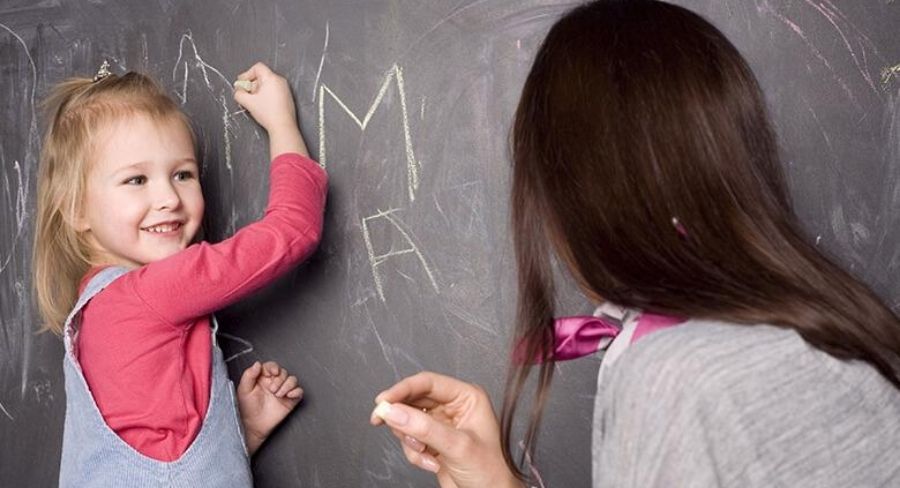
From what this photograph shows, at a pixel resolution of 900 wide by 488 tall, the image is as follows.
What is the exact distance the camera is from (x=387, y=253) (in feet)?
4.86

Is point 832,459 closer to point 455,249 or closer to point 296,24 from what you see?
point 455,249

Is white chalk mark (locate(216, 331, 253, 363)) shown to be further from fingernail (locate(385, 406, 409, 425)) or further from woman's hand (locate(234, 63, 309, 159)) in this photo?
fingernail (locate(385, 406, 409, 425))

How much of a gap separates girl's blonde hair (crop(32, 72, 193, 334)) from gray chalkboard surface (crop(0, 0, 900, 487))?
0.15m

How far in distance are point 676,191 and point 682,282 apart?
90 millimetres

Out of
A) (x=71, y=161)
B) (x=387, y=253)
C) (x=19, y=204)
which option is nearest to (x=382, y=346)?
(x=387, y=253)

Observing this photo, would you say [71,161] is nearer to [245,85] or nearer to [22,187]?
[245,85]

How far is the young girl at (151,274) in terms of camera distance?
4.29 ft

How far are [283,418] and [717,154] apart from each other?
81 centimetres

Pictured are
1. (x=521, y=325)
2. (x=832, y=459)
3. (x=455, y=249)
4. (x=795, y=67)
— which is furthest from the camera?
(x=455, y=249)

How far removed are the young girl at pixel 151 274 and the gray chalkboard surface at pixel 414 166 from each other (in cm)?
6

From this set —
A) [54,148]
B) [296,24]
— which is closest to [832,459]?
[296,24]

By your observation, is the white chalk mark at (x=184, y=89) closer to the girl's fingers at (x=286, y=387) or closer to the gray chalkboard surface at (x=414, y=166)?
the gray chalkboard surface at (x=414, y=166)

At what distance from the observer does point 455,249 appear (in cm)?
145

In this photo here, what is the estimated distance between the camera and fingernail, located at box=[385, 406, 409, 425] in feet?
3.39
